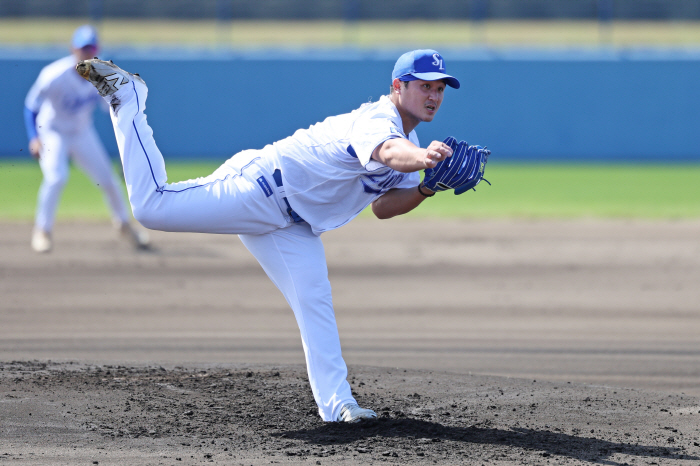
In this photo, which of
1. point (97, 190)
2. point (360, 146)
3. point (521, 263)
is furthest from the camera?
point (97, 190)

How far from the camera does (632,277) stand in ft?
33.8

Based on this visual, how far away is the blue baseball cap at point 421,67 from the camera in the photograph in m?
4.82

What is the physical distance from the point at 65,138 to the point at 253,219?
6.85m

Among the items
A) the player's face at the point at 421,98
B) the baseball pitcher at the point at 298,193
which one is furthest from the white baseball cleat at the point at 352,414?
the player's face at the point at 421,98

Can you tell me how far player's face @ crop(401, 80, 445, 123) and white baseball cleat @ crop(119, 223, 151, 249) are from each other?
737cm

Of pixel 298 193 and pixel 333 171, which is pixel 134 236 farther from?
pixel 333 171

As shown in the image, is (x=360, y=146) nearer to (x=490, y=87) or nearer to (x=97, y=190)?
(x=97, y=190)

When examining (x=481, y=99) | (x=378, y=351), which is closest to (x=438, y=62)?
(x=378, y=351)

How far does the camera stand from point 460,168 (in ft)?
15.5

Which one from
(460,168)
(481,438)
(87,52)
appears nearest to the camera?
(460,168)

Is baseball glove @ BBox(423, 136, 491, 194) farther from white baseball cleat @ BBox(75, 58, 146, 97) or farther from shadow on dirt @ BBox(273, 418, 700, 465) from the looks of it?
white baseball cleat @ BBox(75, 58, 146, 97)

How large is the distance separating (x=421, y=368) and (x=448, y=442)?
1894 millimetres

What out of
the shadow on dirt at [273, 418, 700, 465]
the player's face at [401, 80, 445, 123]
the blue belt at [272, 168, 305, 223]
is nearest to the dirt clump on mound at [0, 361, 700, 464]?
the shadow on dirt at [273, 418, 700, 465]

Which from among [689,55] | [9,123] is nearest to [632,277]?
[689,55]
